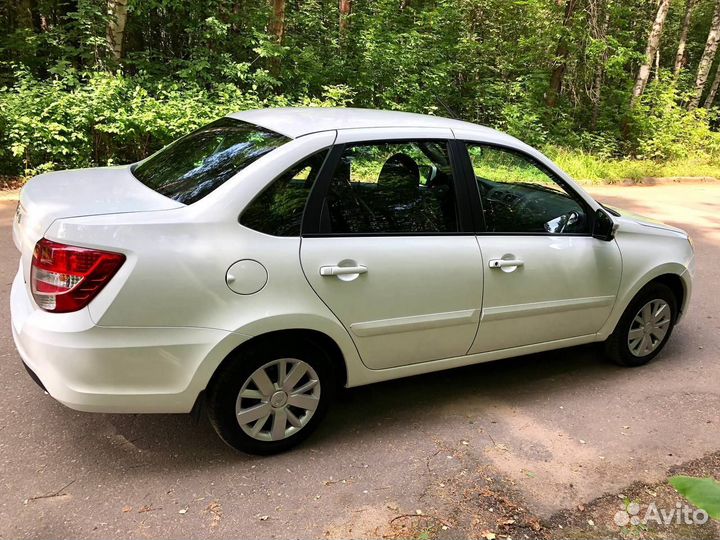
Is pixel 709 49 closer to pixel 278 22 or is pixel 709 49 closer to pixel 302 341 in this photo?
pixel 278 22

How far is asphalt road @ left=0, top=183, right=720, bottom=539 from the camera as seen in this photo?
103 inches

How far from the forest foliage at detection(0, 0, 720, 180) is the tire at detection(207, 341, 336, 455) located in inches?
195

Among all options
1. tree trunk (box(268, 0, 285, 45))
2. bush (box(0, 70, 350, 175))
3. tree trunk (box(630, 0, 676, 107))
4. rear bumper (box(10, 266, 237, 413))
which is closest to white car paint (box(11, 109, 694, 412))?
rear bumper (box(10, 266, 237, 413))

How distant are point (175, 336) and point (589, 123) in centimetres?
1998

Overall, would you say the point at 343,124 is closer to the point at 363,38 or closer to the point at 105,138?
the point at 105,138

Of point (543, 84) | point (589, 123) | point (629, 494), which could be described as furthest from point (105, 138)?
point (589, 123)

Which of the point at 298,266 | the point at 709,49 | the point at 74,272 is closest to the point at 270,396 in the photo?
the point at 298,266

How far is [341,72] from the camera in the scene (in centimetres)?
1438

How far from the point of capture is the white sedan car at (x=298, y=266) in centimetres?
258

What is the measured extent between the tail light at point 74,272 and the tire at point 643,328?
358 centimetres

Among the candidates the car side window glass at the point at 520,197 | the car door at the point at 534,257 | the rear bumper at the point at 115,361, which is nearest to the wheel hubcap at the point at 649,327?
the car door at the point at 534,257

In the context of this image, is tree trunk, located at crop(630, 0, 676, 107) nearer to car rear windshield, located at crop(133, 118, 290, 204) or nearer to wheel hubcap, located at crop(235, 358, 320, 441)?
car rear windshield, located at crop(133, 118, 290, 204)

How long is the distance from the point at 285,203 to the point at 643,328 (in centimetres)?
310

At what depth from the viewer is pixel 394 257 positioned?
3.14m
